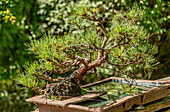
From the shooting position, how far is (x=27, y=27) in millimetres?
2719

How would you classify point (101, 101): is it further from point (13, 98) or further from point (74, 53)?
point (13, 98)

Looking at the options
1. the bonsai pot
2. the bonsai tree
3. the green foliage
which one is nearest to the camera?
the bonsai pot

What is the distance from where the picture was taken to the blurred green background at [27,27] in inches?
104

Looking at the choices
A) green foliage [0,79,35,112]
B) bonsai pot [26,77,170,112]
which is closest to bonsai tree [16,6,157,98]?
bonsai pot [26,77,170,112]

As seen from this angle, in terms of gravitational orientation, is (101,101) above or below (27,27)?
below

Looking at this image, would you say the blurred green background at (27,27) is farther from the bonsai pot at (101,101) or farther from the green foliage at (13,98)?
the bonsai pot at (101,101)

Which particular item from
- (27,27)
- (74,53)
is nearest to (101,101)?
(74,53)

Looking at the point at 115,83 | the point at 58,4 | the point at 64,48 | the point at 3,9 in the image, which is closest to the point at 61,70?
the point at 64,48

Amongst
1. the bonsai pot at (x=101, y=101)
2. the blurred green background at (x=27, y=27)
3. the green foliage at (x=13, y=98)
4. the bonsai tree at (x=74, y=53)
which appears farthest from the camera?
→ the green foliage at (x=13, y=98)

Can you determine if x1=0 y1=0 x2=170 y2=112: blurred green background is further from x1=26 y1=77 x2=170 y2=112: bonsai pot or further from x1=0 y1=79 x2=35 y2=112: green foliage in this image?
x1=26 y1=77 x2=170 y2=112: bonsai pot

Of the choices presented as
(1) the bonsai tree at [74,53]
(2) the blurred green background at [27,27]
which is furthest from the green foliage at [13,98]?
(1) the bonsai tree at [74,53]

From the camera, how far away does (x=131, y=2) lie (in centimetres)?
283

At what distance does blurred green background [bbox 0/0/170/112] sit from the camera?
8.64ft

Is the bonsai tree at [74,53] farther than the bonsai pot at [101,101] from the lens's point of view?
Yes
